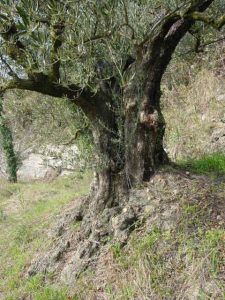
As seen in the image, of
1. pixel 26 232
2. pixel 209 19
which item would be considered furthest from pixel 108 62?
pixel 26 232

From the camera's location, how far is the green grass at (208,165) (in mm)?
6516

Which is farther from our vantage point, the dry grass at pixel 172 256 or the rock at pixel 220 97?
the rock at pixel 220 97

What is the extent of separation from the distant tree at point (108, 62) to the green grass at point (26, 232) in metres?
1.52

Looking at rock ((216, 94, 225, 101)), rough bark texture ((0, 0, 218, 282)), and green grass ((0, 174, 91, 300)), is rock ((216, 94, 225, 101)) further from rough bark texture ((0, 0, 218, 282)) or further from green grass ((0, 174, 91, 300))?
rough bark texture ((0, 0, 218, 282))

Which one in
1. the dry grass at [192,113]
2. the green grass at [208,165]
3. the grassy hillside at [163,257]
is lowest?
the grassy hillside at [163,257]

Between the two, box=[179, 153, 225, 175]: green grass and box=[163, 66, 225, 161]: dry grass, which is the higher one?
box=[163, 66, 225, 161]: dry grass

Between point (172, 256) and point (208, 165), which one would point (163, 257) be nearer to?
point (172, 256)

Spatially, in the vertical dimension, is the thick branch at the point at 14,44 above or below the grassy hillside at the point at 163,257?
above

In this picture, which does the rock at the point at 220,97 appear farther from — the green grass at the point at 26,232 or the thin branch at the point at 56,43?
the thin branch at the point at 56,43

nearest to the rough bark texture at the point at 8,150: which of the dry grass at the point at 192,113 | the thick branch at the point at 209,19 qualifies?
the dry grass at the point at 192,113

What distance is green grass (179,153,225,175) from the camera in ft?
21.4

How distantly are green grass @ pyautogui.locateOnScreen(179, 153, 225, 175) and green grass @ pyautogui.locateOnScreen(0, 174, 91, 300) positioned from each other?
2.84 meters

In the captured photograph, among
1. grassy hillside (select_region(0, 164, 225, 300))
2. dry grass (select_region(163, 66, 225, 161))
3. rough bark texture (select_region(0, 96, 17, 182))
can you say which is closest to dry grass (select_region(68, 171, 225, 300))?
grassy hillside (select_region(0, 164, 225, 300))

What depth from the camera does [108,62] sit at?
5938 mm
